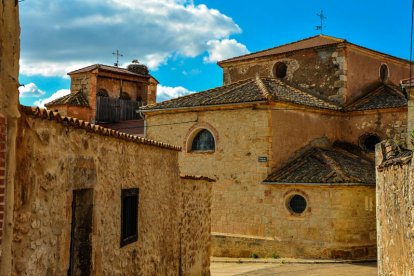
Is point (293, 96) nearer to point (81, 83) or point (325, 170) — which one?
point (325, 170)

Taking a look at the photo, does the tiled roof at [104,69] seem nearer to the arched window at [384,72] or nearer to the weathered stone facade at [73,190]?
the arched window at [384,72]

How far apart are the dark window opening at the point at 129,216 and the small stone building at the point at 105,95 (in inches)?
863

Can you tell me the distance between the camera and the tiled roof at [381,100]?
2038cm

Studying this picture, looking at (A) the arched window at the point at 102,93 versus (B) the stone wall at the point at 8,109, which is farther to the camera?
(A) the arched window at the point at 102,93

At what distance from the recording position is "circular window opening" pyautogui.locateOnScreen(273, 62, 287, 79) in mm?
23188

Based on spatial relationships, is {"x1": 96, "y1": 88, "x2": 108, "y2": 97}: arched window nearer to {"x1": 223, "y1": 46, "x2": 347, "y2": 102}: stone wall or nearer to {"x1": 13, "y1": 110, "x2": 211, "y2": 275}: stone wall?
{"x1": 223, "y1": 46, "x2": 347, "y2": 102}: stone wall

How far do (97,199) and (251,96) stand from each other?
12674 mm

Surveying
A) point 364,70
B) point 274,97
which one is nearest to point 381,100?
point 364,70

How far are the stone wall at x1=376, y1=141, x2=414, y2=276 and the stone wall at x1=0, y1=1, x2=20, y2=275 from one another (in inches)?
200

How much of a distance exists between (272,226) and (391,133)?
6.44 meters

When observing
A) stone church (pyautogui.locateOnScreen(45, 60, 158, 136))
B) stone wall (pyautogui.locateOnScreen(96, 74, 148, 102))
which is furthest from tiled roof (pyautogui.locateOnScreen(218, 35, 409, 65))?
stone wall (pyautogui.locateOnScreen(96, 74, 148, 102))

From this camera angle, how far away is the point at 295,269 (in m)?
16.0

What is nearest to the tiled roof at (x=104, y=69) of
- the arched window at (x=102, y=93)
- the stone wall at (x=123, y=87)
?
→ the stone wall at (x=123, y=87)

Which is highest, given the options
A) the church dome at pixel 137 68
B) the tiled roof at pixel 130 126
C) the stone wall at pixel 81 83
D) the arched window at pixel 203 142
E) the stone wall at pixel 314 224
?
the church dome at pixel 137 68
